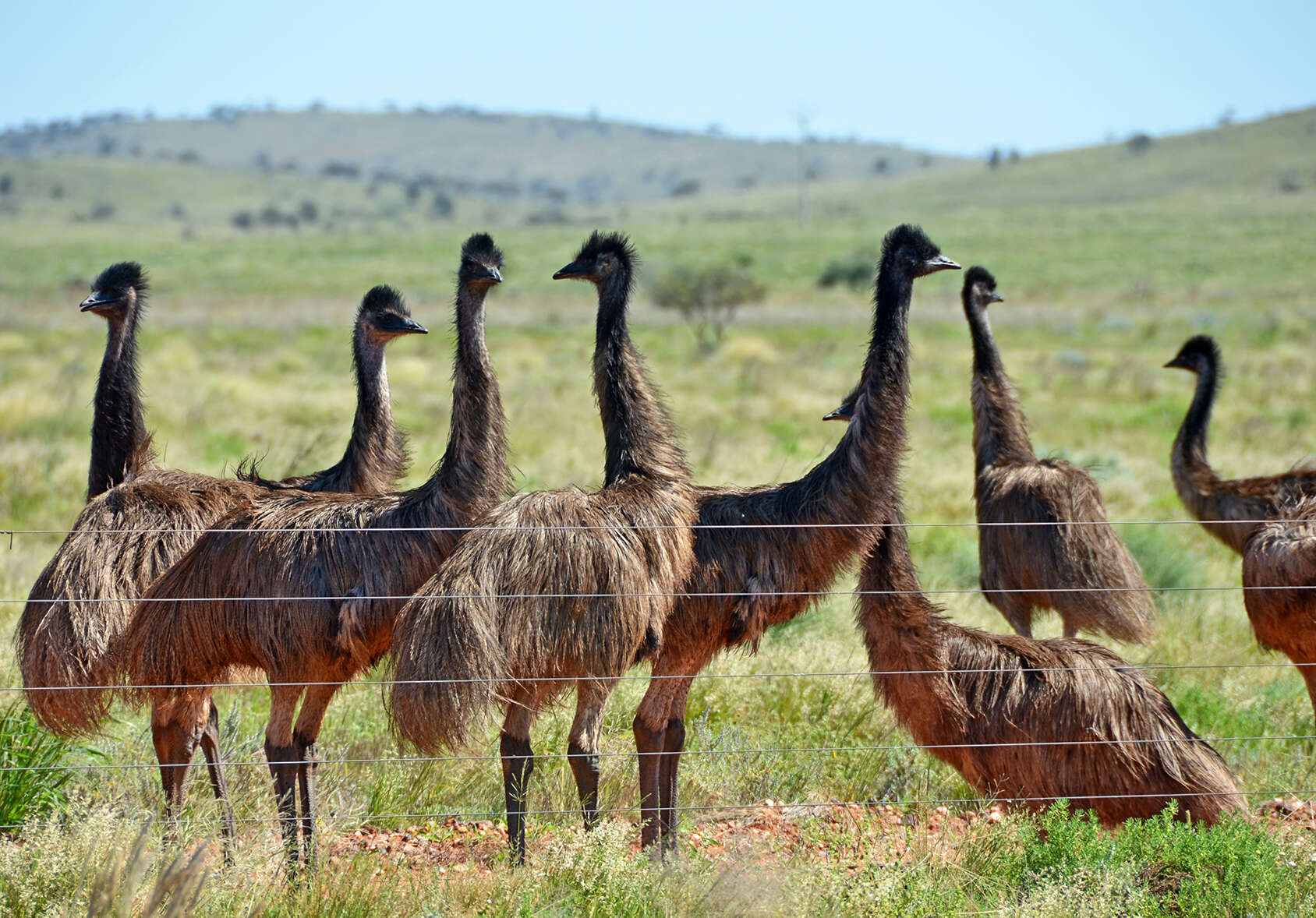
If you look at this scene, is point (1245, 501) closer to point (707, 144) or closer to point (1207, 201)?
point (1207, 201)

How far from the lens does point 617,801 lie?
5.68m

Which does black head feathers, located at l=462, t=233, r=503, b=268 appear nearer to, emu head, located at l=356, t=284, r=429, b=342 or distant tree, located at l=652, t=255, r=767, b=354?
emu head, located at l=356, t=284, r=429, b=342

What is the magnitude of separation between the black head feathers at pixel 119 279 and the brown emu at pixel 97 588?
1357 mm

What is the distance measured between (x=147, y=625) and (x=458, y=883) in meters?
1.56

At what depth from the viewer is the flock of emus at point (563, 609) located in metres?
4.49

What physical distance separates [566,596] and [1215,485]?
543cm

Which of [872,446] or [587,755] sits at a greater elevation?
[872,446]

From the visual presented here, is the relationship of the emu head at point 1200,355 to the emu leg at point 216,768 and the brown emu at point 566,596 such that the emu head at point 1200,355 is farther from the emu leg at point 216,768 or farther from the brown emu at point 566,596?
the emu leg at point 216,768

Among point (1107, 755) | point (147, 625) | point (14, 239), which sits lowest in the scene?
point (1107, 755)

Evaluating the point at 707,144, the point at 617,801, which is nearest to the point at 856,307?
the point at 617,801

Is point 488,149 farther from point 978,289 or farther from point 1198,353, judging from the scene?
point 978,289

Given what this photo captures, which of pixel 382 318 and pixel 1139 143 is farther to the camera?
pixel 1139 143

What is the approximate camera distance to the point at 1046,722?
4.82 metres

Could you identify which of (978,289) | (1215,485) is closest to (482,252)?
(978,289)
